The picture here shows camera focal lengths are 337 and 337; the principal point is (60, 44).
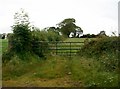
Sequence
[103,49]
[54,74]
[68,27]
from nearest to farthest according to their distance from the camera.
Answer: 1. [54,74]
2. [103,49]
3. [68,27]

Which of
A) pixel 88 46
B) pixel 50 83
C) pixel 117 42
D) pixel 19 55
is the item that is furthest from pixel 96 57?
pixel 50 83

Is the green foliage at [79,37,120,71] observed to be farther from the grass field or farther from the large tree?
the large tree

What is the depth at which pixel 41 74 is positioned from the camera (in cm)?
1498

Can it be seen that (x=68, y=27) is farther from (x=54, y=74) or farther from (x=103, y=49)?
(x=54, y=74)

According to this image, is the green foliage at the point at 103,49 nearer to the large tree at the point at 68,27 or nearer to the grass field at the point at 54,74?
the grass field at the point at 54,74

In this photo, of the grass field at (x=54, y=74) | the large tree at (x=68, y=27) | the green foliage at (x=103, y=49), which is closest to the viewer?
the grass field at (x=54, y=74)

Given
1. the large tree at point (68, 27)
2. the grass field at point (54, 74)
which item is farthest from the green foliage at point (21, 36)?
the large tree at point (68, 27)

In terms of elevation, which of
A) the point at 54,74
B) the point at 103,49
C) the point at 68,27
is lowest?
the point at 54,74

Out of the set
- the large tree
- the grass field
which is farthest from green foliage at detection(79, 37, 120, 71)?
the large tree

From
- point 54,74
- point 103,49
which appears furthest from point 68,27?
point 54,74

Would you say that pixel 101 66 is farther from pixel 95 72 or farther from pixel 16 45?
pixel 16 45

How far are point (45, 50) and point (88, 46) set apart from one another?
3.17 m

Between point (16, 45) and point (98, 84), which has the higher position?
point (16, 45)

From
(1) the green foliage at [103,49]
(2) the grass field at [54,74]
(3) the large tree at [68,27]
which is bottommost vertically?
(2) the grass field at [54,74]
